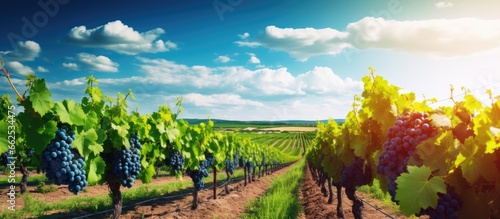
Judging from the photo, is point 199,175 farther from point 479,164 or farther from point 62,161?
point 479,164

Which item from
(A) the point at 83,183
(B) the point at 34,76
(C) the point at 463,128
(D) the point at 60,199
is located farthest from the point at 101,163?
(D) the point at 60,199

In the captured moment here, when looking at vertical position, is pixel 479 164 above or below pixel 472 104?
below

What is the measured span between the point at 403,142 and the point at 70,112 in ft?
13.3

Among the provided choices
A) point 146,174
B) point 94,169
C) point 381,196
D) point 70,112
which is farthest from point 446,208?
point 381,196

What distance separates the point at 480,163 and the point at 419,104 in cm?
128

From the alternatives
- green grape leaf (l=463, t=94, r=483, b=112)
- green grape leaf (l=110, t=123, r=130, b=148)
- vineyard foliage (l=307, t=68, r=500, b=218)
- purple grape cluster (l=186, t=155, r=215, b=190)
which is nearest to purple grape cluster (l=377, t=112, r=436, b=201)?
vineyard foliage (l=307, t=68, r=500, b=218)

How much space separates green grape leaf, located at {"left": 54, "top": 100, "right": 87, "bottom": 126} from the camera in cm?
440

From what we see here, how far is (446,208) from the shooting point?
2582mm

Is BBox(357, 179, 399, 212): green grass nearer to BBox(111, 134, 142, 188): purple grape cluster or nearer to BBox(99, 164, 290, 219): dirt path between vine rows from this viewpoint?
BBox(99, 164, 290, 219): dirt path between vine rows

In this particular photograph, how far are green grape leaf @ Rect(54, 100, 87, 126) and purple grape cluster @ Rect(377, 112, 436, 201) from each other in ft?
12.5

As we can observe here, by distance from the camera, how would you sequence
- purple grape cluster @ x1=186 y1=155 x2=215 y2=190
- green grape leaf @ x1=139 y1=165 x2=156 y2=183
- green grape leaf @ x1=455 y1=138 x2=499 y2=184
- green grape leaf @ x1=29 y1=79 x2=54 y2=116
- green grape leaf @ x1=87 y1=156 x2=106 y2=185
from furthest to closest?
purple grape cluster @ x1=186 y1=155 x2=215 y2=190 < green grape leaf @ x1=139 y1=165 x2=156 y2=183 < green grape leaf @ x1=87 y1=156 x2=106 y2=185 < green grape leaf @ x1=29 y1=79 x2=54 y2=116 < green grape leaf @ x1=455 y1=138 x2=499 y2=184

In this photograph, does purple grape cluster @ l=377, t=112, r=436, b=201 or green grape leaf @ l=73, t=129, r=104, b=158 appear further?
green grape leaf @ l=73, t=129, r=104, b=158

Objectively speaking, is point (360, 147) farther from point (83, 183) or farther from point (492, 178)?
point (83, 183)

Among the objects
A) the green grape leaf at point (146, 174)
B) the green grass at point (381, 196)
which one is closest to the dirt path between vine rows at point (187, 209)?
the green grape leaf at point (146, 174)
